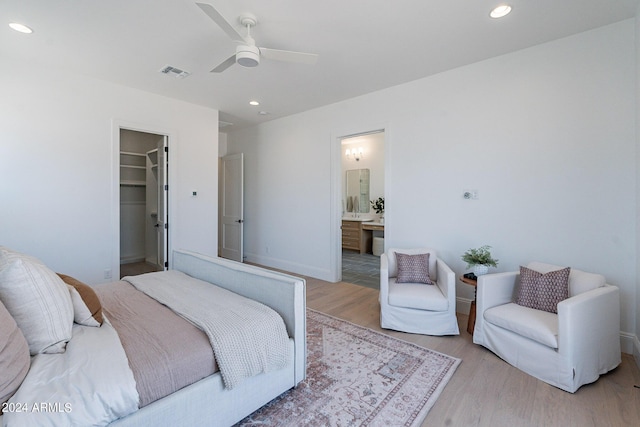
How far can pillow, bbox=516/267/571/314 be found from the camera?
232 cm

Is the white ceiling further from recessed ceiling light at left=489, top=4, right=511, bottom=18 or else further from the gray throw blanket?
the gray throw blanket

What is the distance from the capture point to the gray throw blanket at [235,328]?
1.53 metres

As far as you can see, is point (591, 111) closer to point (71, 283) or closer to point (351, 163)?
point (71, 283)

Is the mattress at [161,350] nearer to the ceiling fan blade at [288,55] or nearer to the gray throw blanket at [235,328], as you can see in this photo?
the gray throw blanket at [235,328]

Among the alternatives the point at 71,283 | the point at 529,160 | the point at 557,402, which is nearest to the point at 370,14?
the point at 529,160

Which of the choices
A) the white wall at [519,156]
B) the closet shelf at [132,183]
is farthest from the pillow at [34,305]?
the closet shelf at [132,183]

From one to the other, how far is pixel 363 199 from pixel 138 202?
5034 millimetres

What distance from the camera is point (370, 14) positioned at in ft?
7.80

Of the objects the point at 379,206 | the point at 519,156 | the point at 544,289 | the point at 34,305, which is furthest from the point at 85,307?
the point at 379,206

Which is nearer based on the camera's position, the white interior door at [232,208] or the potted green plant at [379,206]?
the white interior door at [232,208]

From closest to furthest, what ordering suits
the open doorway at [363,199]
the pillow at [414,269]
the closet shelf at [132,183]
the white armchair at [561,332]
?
the white armchair at [561,332] → the pillow at [414,269] → the closet shelf at [132,183] → the open doorway at [363,199]

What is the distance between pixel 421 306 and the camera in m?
2.75

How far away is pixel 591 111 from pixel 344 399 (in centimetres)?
318

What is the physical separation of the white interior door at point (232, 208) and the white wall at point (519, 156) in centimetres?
198
